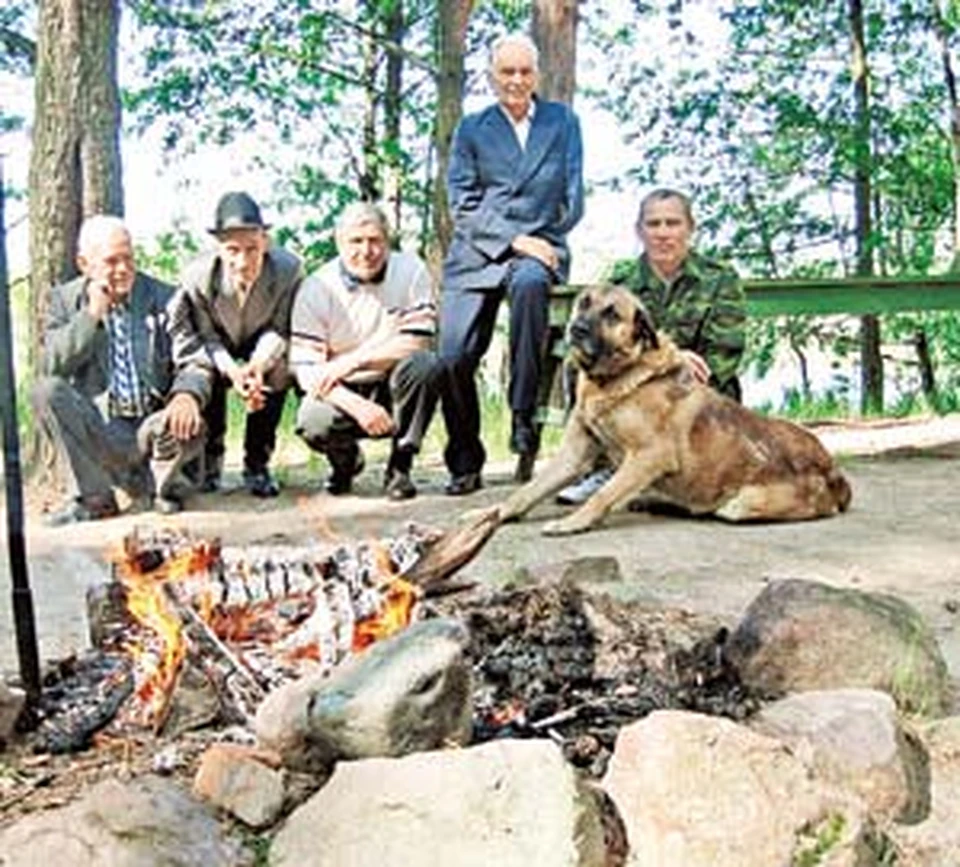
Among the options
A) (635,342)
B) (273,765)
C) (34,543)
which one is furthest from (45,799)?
(635,342)

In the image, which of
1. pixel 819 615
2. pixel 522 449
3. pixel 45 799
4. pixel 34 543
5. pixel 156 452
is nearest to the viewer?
pixel 45 799

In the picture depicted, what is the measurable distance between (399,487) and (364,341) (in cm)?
66

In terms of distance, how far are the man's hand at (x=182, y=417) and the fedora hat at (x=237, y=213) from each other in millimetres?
782

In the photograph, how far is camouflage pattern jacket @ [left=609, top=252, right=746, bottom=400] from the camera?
629 centimetres

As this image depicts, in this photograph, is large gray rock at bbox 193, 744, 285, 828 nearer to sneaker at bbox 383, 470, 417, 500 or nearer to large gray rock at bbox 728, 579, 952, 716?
large gray rock at bbox 728, 579, 952, 716

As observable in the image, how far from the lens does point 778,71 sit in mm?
16062

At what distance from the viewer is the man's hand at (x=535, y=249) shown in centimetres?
675

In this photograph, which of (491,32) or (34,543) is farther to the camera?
(491,32)

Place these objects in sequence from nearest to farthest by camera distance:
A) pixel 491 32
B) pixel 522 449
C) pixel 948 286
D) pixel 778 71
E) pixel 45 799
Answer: pixel 45 799
pixel 522 449
pixel 948 286
pixel 778 71
pixel 491 32

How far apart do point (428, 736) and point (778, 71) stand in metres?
14.3

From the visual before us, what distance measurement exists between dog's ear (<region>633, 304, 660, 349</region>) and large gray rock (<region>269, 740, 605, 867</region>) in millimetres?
3233

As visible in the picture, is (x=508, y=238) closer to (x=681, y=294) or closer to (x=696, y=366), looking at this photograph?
(x=681, y=294)

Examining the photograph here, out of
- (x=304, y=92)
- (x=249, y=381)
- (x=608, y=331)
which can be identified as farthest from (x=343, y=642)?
(x=304, y=92)

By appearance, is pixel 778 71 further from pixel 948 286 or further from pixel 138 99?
pixel 948 286
